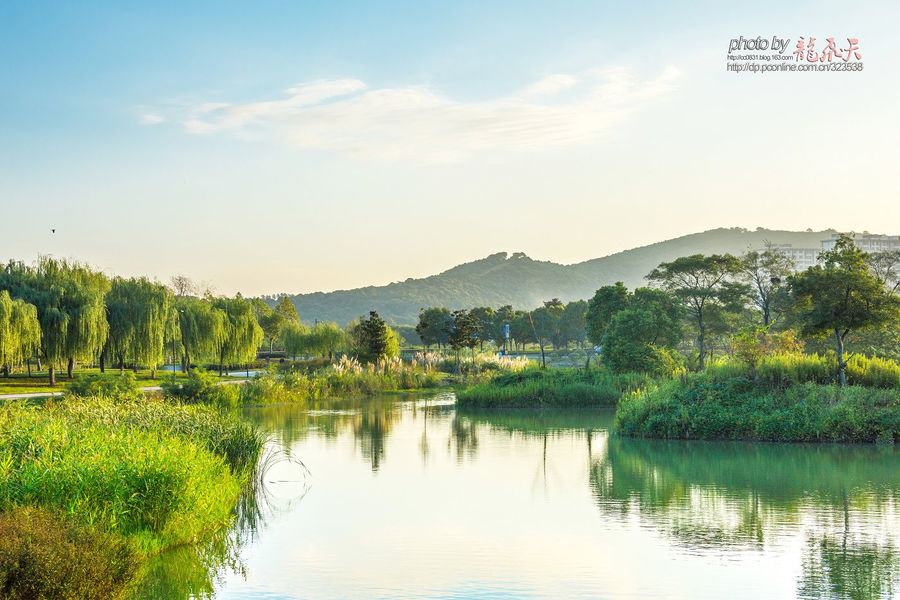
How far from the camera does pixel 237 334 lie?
165 feet

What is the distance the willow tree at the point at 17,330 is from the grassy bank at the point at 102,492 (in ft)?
71.5

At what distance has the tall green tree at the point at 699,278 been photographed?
4709cm

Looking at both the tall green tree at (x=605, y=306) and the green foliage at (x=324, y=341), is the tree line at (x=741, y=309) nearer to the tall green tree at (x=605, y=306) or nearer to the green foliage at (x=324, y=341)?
the tall green tree at (x=605, y=306)

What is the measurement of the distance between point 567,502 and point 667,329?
25537 mm

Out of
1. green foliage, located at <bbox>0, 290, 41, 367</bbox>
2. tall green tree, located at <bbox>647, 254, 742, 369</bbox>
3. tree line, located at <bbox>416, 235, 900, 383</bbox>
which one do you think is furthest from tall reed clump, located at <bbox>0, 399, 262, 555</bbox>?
tall green tree, located at <bbox>647, 254, 742, 369</bbox>

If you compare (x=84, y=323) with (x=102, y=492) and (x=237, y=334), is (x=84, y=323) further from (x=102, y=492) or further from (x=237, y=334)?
(x=102, y=492)

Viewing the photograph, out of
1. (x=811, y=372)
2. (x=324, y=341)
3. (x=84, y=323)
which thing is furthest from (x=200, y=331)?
(x=811, y=372)

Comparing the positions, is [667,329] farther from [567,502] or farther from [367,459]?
[567,502]

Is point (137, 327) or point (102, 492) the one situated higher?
point (137, 327)

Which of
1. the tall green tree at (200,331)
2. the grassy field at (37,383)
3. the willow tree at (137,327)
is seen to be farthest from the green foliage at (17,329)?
the tall green tree at (200,331)

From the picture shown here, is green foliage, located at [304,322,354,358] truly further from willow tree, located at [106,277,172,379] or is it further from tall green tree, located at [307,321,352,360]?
willow tree, located at [106,277,172,379]

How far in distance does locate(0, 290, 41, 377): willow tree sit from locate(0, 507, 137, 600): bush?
28967mm

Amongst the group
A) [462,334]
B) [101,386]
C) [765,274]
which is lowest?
[101,386]

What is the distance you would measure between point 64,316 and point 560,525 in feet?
98.3
